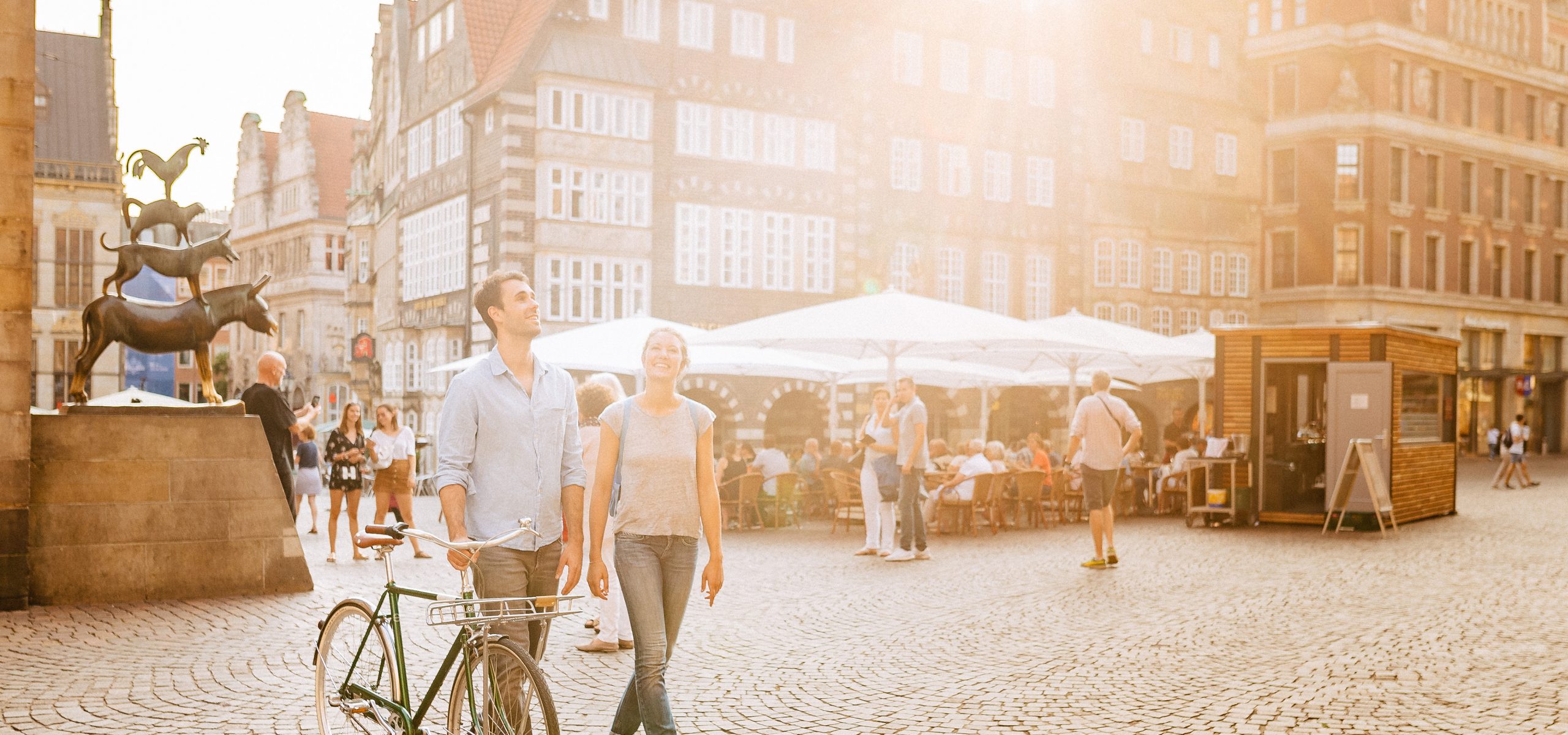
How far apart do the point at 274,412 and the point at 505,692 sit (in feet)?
24.5

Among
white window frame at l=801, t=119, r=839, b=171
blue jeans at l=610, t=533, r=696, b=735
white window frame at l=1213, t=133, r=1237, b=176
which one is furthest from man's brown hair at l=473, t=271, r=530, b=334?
white window frame at l=1213, t=133, r=1237, b=176

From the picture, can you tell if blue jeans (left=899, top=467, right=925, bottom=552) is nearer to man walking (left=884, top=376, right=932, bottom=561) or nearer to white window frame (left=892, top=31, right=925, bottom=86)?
man walking (left=884, top=376, right=932, bottom=561)

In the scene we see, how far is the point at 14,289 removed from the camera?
391 inches

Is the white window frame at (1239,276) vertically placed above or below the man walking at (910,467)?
above

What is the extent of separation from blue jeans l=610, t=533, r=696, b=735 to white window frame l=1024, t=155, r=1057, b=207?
35624mm

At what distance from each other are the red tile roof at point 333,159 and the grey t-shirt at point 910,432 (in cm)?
5325

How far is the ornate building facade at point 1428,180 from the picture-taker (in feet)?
160

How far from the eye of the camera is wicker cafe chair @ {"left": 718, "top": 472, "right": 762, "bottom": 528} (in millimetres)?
17359

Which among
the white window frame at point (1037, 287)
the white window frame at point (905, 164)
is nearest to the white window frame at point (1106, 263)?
the white window frame at point (1037, 287)

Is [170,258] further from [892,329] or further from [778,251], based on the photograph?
[778,251]

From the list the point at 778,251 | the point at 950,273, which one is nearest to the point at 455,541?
the point at 778,251

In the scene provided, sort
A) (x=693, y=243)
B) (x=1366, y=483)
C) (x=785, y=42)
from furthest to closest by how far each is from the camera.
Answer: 1. (x=785, y=42)
2. (x=693, y=243)
3. (x=1366, y=483)

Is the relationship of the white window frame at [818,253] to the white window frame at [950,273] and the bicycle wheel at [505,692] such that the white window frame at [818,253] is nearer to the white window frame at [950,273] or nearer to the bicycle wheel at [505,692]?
the white window frame at [950,273]

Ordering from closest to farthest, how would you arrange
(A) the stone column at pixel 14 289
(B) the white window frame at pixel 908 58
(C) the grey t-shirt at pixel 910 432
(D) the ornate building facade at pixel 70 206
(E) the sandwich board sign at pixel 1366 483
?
(A) the stone column at pixel 14 289 → (C) the grey t-shirt at pixel 910 432 → (E) the sandwich board sign at pixel 1366 483 → (B) the white window frame at pixel 908 58 → (D) the ornate building facade at pixel 70 206
